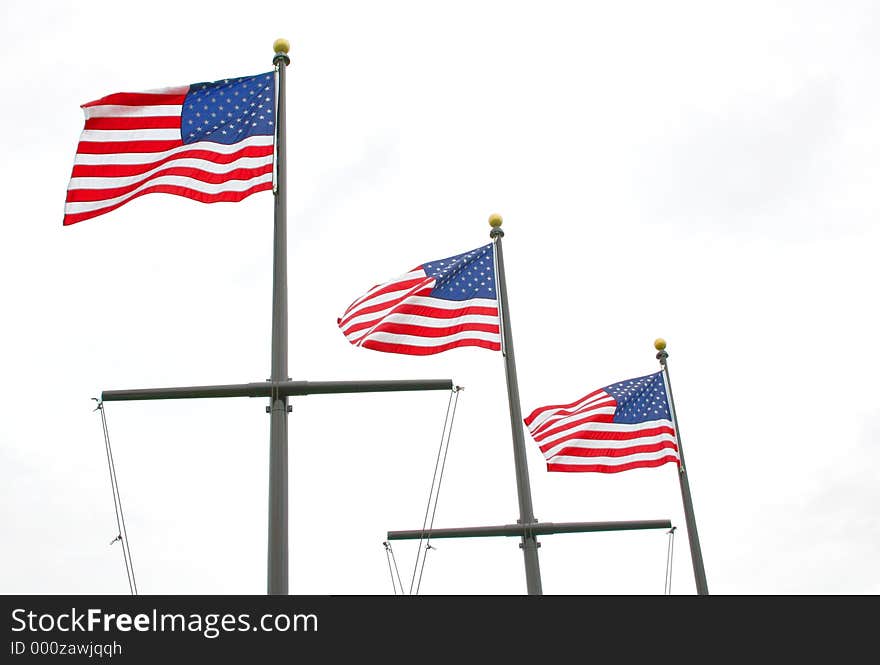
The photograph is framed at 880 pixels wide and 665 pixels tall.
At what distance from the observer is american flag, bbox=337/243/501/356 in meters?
12.2

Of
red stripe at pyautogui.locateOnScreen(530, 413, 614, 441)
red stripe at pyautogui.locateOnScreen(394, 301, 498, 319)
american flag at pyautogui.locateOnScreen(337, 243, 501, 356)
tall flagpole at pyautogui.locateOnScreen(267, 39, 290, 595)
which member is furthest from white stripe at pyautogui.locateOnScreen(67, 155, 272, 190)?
red stripe at pyautogui.locateOnScreen(530, 413, 614, 441)

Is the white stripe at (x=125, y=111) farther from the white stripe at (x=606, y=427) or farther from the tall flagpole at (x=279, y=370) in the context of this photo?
the white stripe at (x=606, y=427)

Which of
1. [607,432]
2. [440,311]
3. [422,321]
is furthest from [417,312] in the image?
[607,432]

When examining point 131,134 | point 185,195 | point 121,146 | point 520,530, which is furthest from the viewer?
point 520,530

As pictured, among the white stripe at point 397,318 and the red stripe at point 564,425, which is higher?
the white stripe at point 397,318

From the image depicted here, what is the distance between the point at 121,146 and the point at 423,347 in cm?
462

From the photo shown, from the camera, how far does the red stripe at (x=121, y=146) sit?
9812 millimetres

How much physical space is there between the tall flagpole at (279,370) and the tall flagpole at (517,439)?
4657mm

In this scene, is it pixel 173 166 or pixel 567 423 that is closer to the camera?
pixel 173 166

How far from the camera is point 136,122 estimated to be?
32.8 feet

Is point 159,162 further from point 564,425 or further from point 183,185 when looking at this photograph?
point 564,425

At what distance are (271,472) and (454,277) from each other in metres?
5.97

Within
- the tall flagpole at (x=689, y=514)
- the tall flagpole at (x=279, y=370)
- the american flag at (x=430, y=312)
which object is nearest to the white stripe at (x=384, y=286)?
the american flag at (x=430, y=312)

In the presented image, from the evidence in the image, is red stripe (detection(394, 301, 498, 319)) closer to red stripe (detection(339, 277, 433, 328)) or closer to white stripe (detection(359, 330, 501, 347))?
red stripe (detection(339, 277, 433, 328))
